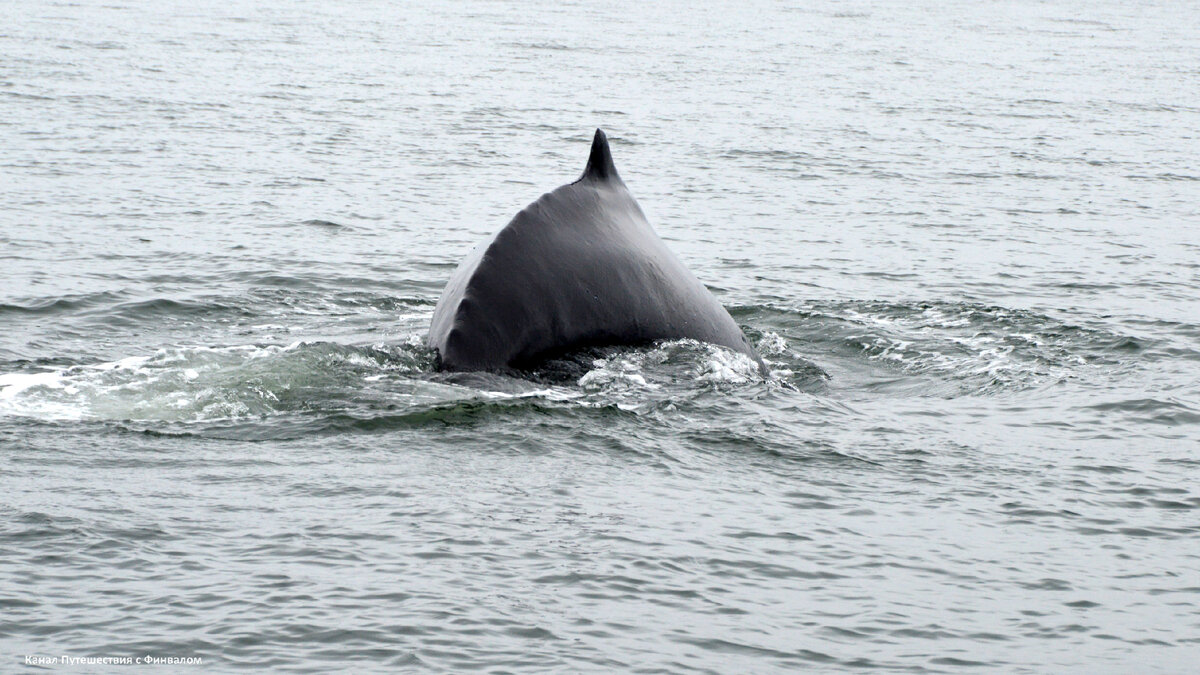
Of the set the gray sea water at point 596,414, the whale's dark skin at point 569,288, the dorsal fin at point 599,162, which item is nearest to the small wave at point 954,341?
the gray sea water at point 596,414

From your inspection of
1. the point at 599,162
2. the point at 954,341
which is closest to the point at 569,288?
the point at 599,162

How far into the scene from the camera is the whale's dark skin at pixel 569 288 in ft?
25.9

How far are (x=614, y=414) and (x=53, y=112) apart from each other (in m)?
16.1

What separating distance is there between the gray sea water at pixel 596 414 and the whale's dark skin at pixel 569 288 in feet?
0.54

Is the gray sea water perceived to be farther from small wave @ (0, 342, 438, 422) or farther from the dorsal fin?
the dorsal fin

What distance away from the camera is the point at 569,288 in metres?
8.09

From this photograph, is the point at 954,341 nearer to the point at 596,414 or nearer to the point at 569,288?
the point at 596,414

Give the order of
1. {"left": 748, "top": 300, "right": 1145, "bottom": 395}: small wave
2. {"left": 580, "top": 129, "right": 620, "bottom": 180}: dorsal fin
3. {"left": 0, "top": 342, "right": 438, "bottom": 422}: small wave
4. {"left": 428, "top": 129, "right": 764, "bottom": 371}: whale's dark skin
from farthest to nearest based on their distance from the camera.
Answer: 1. {"left": 748, "top": 300, "right": 1145, "bottom": 395}: small wave
2. {"left": 580, "top": 129, "right": 620, "bottom": 180}: dorsal fin
3. {"left": 0, "top": 342, "right": 438, "bottom": 422}: small wave
4. {"left": 428, "top": 129, "right": 764, "bottom": 371}: whale's dark skin

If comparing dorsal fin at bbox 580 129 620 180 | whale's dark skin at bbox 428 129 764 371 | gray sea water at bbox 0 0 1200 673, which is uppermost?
dorsal fin at bbox 580 129 620 180

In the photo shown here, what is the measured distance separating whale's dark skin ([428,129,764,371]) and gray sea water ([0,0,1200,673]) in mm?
165

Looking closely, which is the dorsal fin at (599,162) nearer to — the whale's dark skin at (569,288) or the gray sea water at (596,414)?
the whale's dark skin at (569,288)

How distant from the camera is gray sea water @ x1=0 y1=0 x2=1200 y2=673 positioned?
599cm

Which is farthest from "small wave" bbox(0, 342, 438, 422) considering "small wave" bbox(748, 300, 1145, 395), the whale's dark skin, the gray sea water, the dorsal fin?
"small wave" bbox(748, 300, 1145, 395)

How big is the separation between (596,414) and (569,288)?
66 cm
